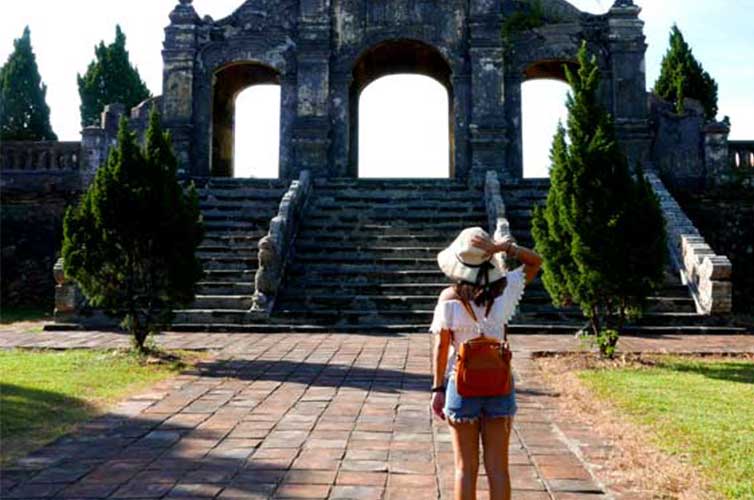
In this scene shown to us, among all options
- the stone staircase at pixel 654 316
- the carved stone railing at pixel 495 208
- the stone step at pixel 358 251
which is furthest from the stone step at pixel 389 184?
the stone staircase at pixel 654 316

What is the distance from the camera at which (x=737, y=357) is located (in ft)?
28.8

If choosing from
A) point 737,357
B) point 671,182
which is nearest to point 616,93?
point 671,182

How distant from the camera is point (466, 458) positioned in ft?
10.3

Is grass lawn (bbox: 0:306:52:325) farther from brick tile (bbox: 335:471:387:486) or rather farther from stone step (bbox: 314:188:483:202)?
brick tile (bbox: 335:471:387:486)

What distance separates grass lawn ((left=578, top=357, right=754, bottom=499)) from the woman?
1.51 meters

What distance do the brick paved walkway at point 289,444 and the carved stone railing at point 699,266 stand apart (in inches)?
195

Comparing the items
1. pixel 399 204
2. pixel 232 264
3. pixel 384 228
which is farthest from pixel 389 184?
pixel 232 264

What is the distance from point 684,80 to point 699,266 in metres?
11.6

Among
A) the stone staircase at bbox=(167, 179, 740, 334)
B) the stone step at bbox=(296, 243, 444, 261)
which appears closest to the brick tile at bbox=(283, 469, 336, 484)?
the stone staircase at bbox=(167, 179, 740, 334)

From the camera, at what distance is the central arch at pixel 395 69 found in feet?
61.3

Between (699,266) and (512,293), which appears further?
(699,266)

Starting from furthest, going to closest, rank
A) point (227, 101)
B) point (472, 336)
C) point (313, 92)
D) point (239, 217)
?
point (227, 101), point (313, 92), point (239, 217), point (472, 336)

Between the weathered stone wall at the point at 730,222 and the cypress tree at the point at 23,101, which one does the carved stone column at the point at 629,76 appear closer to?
the weathered stone wall at the point at 730,222

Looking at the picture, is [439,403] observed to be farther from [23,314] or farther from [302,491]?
[23,314]
